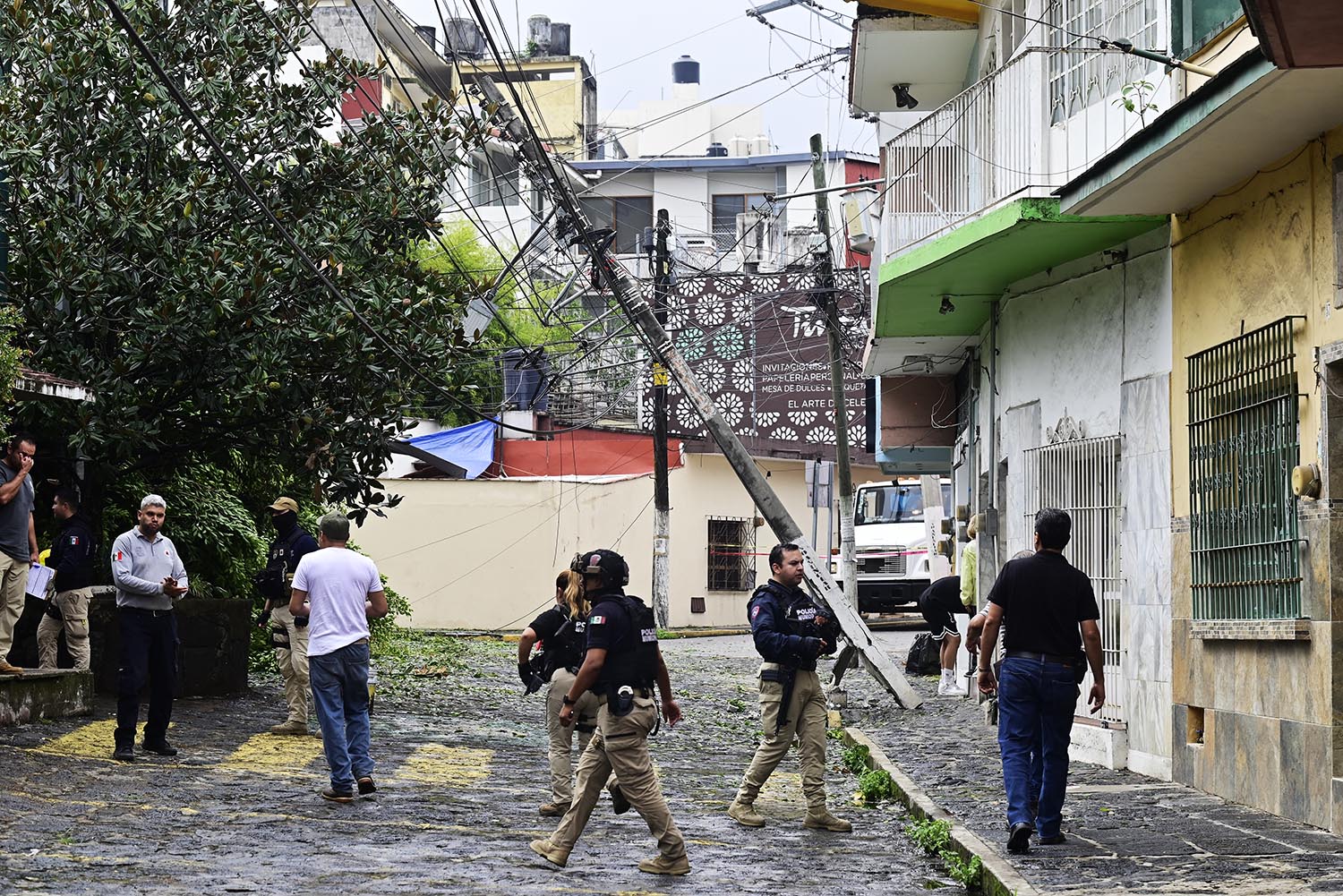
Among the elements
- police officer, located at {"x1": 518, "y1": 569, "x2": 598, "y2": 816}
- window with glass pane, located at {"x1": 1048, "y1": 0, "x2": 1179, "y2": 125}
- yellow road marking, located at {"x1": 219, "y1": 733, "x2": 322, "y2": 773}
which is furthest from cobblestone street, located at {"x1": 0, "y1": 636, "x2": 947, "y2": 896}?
window with glass pane, located at {"x1": 1048, "y1": 0, "x2": 1179, "y2": 125}

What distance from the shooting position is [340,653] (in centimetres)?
1043

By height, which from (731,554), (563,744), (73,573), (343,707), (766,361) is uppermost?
(766,361)

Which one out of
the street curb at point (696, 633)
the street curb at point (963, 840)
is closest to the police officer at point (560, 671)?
the street curb at point (963, 840)

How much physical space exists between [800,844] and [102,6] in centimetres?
1050

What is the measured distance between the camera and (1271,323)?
10.1 metres

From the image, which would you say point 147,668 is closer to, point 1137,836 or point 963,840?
point 963,840

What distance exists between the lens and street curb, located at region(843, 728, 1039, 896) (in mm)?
7711

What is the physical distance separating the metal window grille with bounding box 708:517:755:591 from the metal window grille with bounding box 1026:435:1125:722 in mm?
24700

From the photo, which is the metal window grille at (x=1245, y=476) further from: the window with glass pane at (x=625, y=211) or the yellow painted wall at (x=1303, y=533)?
the window with glass pane at (x=625, y=211)

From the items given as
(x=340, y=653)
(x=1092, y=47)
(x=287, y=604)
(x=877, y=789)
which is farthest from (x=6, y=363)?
(x=1092, y=47)

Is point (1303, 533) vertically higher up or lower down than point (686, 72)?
lower down

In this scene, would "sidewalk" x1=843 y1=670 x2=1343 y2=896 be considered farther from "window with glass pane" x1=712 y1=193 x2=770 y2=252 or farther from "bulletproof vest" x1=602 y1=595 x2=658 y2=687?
"window with glass pane" x1=712 y1=193 x2=770 y2=252

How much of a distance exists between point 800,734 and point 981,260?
226 inches

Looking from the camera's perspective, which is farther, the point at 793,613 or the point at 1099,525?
the point at 1099,525
